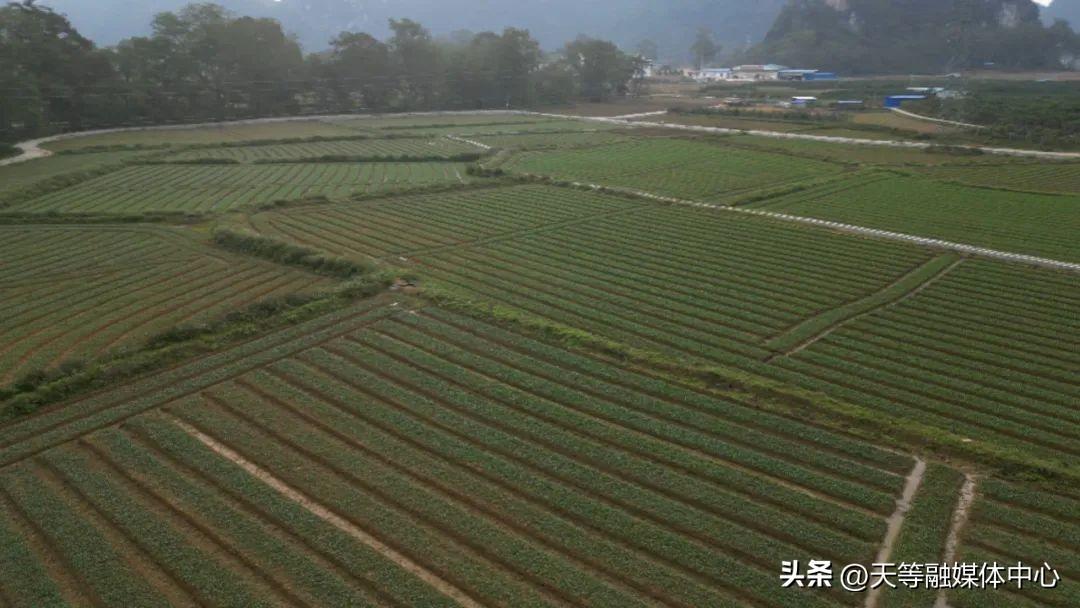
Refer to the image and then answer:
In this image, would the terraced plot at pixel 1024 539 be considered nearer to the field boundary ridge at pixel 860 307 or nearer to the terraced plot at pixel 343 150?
the field boundary ridge at pixel 860 307

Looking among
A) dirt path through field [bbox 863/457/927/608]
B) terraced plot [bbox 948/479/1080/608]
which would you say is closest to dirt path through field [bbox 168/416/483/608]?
dirt path through field [bbox 863/457/927/608]

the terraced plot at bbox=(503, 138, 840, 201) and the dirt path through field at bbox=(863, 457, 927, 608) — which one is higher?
the terraced plot at bbox=(503, 138, 840, 201)

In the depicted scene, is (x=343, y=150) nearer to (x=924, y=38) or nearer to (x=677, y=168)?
(x=677, y=168)

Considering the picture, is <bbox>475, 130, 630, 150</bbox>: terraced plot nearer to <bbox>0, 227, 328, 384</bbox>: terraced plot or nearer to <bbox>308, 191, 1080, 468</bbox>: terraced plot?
<bbox>308, 191, 1080, 468</bbox>: terraced plot

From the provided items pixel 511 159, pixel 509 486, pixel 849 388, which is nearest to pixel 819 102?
pixel 511 159

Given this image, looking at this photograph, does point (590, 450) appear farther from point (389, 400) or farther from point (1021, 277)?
point (1021, 277)

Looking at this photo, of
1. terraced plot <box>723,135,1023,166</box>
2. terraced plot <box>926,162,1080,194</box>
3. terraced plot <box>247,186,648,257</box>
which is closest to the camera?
terraced plot <box>247,186,648,257</box>
